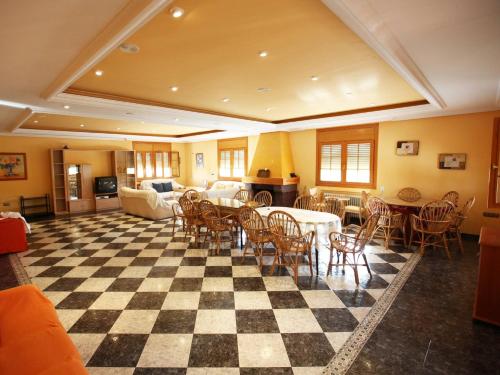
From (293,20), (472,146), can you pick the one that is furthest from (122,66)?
(472,146)

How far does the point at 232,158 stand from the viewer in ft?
32.8

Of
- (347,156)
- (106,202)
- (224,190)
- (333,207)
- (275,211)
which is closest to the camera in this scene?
(275,211)

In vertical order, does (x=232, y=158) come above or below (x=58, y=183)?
above

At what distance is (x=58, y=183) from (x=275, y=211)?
26.9 ft

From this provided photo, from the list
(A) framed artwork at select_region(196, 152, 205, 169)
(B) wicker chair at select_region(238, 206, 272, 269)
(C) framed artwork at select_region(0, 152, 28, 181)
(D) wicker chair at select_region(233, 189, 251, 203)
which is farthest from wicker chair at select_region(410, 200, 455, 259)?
(C) framed artwork at select_region(0, 152, 28, 181)

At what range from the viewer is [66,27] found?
2078 mm

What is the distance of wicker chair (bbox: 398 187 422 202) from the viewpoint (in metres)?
5.71

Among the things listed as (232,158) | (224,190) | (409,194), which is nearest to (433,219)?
(409,194)

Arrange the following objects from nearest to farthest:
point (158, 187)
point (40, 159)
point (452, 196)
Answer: point (452, 196) < point (40, 159) < point (158, 187)

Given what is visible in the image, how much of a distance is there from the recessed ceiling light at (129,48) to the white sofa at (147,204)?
4.59 metres

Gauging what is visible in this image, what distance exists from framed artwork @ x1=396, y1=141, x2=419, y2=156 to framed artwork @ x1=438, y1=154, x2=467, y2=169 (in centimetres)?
49

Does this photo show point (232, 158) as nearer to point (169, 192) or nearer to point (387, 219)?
point (169, 192)

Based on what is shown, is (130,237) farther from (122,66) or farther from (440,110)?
(440,110)

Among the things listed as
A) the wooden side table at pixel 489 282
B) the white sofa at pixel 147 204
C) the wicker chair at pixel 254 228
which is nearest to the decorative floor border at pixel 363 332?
the wooden side table at pixel 489 282
